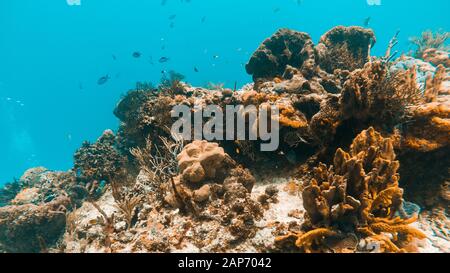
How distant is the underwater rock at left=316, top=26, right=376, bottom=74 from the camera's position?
30.6 feet

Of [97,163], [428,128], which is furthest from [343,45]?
[97,163]

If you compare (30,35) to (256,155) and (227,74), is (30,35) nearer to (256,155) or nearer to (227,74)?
(227,74)

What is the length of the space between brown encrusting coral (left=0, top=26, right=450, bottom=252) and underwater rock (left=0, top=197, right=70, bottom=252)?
3 cm

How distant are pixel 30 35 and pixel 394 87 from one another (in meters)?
129

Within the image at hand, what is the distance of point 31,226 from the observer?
6.60m

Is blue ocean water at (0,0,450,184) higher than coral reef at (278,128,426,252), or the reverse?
blue ocean water at (0,0,450,184)

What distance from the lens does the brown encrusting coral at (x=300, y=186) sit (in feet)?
11.4

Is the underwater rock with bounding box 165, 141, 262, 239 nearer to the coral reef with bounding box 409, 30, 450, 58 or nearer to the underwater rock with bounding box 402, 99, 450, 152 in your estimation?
the underwater rock with bounding box 402, 99, 450, 152

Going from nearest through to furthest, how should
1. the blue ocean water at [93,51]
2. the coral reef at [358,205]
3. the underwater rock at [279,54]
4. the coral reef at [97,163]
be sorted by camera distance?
the coral reef at [358,205], the coral reef at [97,163], the underwater rock at [279,54], the blue ocean water at [93,51]

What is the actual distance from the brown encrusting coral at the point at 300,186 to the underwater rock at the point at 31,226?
0.03 metres

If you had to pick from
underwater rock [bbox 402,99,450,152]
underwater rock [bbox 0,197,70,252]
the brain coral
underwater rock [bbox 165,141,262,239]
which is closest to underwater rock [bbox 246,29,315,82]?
the brain coral

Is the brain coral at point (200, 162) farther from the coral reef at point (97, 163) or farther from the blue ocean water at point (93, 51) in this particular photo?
the blue ocean water at point (93, 51)

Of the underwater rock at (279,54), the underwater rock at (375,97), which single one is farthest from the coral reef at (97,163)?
the underwater rock at (375,97)

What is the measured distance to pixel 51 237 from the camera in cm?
679
